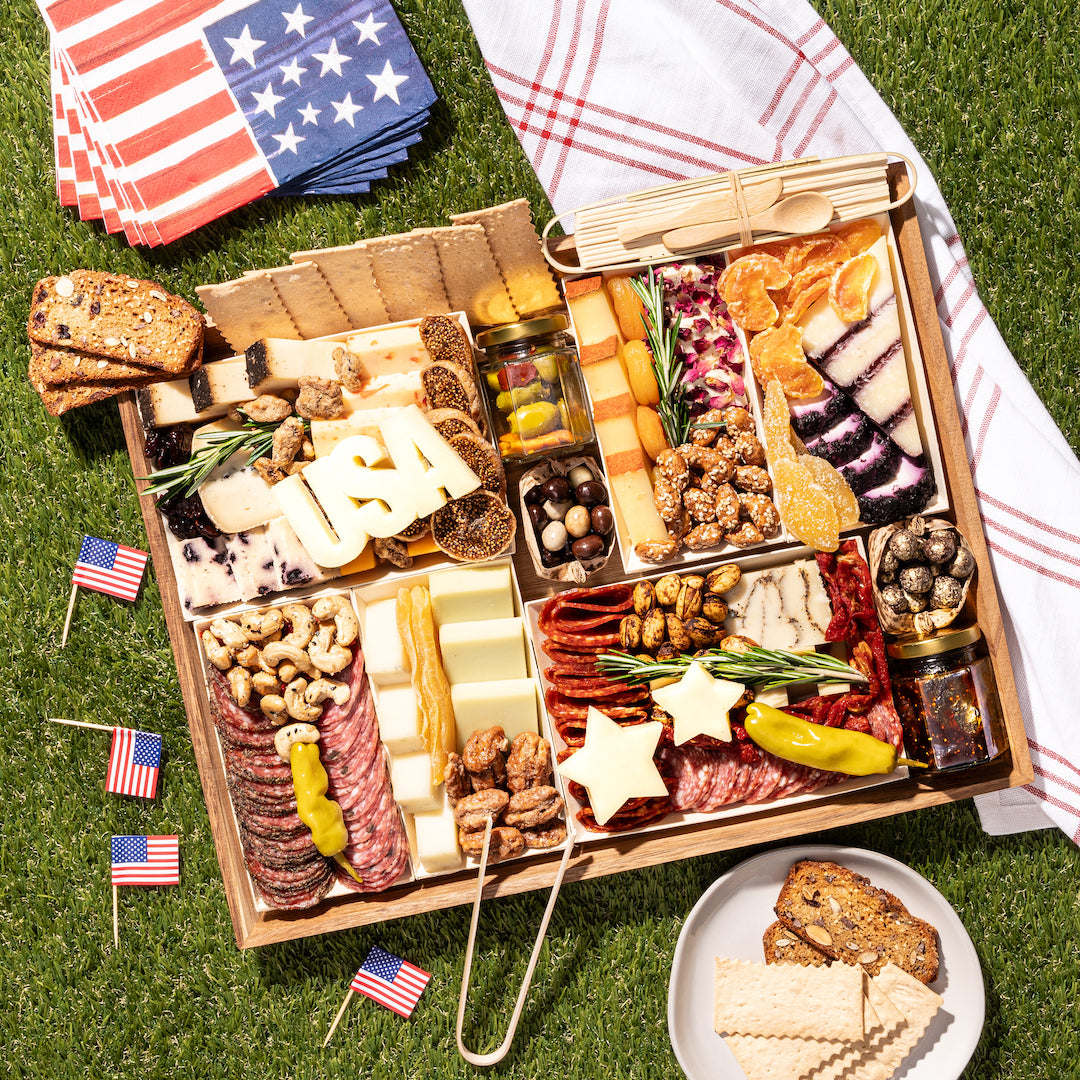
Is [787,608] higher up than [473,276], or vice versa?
[473,276]

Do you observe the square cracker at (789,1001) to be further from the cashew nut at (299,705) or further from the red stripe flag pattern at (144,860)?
the red stripe flag pattern at (144,860)

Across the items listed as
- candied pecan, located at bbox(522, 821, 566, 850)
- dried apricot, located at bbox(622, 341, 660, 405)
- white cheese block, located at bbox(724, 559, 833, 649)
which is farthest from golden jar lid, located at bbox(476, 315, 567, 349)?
candied pecan, located at bbox(522, 821, 566, 850)

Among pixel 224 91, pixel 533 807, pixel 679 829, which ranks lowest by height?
pixel 679 829

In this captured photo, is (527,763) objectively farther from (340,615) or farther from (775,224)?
(775,224)

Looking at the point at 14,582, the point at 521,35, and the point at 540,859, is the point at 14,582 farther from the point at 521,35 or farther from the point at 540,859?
the point at 521,35

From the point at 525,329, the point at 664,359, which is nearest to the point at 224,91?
the point at 525,329
